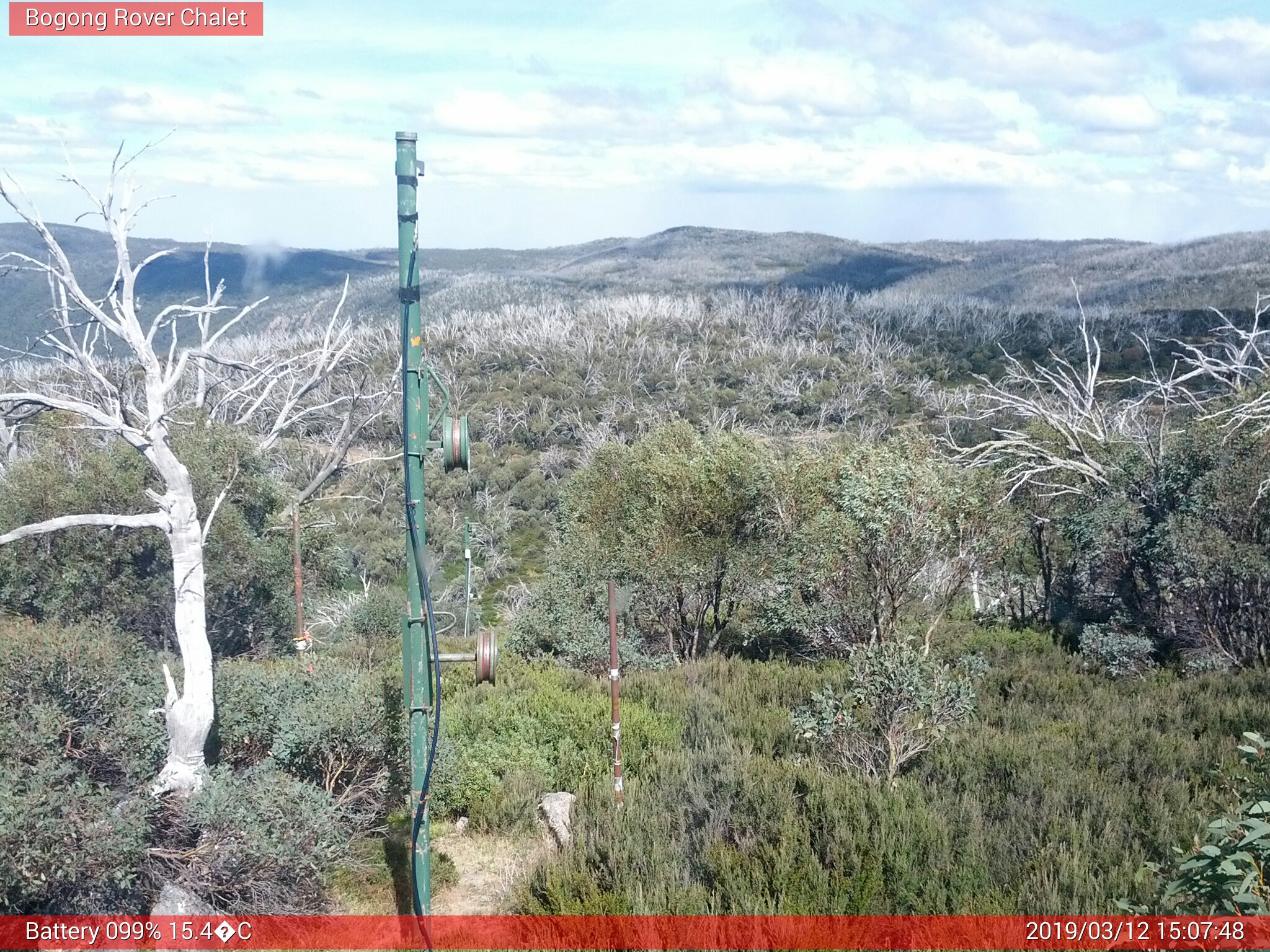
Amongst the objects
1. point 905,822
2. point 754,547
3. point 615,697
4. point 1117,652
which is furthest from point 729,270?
point 905,822

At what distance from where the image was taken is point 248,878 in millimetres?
6301

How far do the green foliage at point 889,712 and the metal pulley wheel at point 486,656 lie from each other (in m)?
4.22

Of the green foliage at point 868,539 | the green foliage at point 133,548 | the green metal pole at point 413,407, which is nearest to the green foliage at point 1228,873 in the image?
the green metal pole at point 413,407

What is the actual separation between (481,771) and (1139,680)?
8.48 meters

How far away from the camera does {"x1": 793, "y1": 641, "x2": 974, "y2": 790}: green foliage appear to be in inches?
319

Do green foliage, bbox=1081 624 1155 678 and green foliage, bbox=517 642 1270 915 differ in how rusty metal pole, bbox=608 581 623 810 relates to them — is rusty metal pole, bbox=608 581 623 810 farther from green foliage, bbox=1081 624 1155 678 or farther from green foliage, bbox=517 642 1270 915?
green foliage, bbox=1081 624 1155 678

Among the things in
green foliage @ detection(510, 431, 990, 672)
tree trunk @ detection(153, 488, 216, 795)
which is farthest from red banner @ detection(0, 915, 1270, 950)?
green foliage @ detection(510, 431, 990, 672)

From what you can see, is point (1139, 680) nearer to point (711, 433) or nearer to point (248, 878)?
point (711, 433)

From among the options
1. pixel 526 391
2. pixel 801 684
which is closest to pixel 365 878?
pixel 801 684

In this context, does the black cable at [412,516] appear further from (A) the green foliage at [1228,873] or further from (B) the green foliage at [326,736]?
(A) the green foliage at [1228,873]

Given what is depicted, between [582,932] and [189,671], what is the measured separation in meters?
3.26

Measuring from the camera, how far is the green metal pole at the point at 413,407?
4793mm

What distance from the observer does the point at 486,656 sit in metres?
4.92

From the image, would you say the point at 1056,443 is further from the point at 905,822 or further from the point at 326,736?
the point at 326,736
